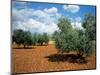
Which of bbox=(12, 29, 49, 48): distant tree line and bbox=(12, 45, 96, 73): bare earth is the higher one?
bbox=(12, 29, 49, 48): distant tree line

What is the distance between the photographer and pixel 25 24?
2727 millimetres

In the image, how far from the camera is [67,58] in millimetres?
2934

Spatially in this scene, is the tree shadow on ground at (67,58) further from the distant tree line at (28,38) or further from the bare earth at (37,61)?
the distant tree line at (28,38)

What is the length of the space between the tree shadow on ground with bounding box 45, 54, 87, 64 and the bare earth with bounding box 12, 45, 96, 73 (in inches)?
0.5

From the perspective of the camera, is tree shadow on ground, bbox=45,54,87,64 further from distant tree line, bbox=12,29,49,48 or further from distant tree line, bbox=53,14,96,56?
distant tree line, bbox=12,29,49,48

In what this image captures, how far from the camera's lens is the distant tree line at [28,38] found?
8.83 feet

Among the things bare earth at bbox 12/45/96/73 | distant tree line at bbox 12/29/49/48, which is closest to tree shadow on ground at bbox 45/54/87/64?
bare earth at bbox 12/45/96/73

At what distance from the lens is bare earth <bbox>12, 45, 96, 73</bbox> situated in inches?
106

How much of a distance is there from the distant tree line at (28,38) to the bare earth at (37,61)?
8 centimetres

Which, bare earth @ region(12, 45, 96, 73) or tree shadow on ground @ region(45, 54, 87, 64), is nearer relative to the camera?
bare earth @ region(12, 45, 96, 73)
